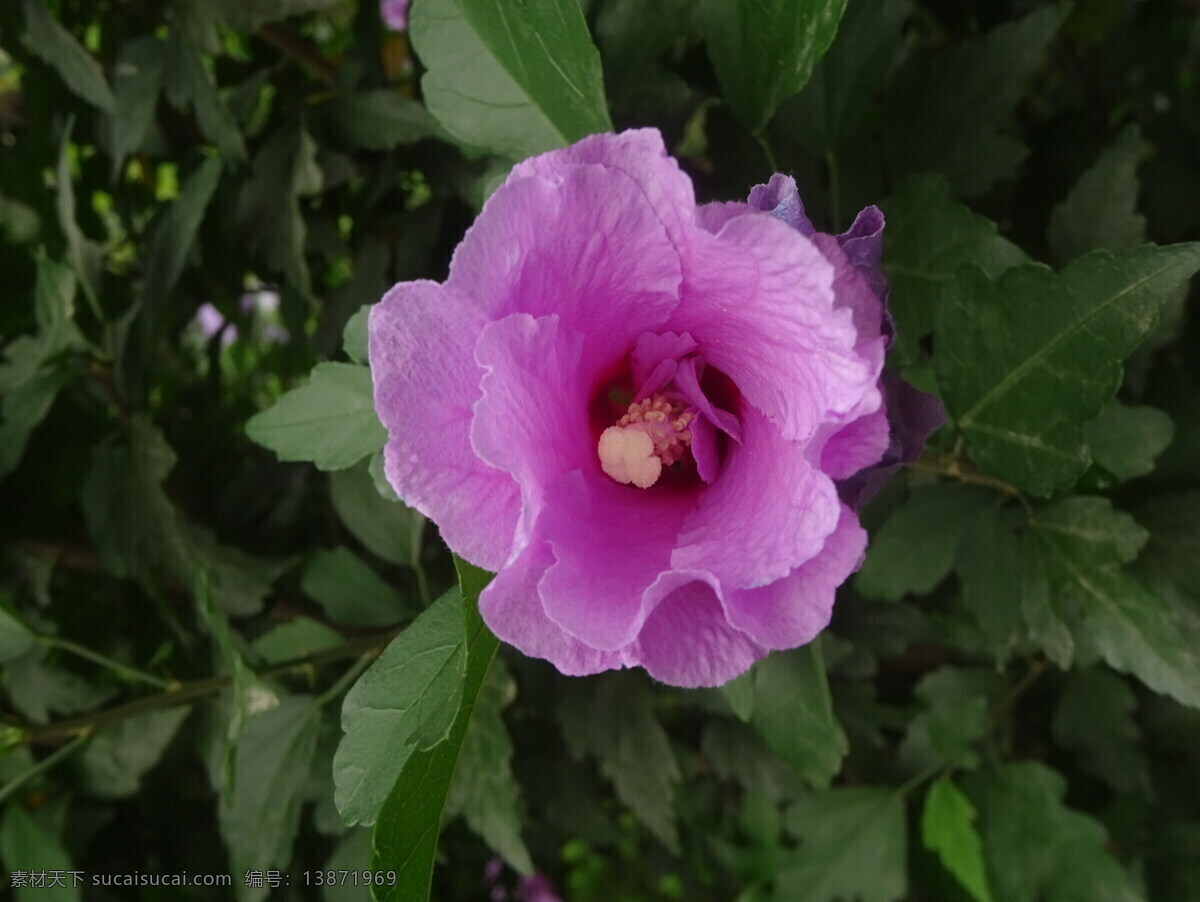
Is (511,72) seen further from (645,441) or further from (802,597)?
(802,597)

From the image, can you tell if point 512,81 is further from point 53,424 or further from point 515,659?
point 53,424

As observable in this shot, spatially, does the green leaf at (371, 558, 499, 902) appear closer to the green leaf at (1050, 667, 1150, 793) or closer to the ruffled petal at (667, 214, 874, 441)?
the ruffled petal at (667, 214, 874, 441)

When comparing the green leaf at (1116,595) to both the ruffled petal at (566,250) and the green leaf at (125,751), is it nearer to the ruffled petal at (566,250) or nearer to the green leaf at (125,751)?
the ruffled petal at (566,250)

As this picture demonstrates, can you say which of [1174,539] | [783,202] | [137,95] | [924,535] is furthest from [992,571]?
[137,95]

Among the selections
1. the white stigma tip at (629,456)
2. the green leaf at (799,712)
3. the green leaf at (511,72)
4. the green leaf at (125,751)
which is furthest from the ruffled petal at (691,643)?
the green leaf at (125,751)

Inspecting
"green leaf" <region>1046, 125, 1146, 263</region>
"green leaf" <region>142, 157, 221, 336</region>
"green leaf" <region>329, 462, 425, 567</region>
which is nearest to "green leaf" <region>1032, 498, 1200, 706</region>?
"green leaf" <region>1046, 125, 1146, 263</region>

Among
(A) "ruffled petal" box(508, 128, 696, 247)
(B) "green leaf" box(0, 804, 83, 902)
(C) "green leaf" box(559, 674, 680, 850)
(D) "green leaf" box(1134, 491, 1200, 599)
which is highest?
(A) "ruffled petal" box(508, 128, 696, 247)
